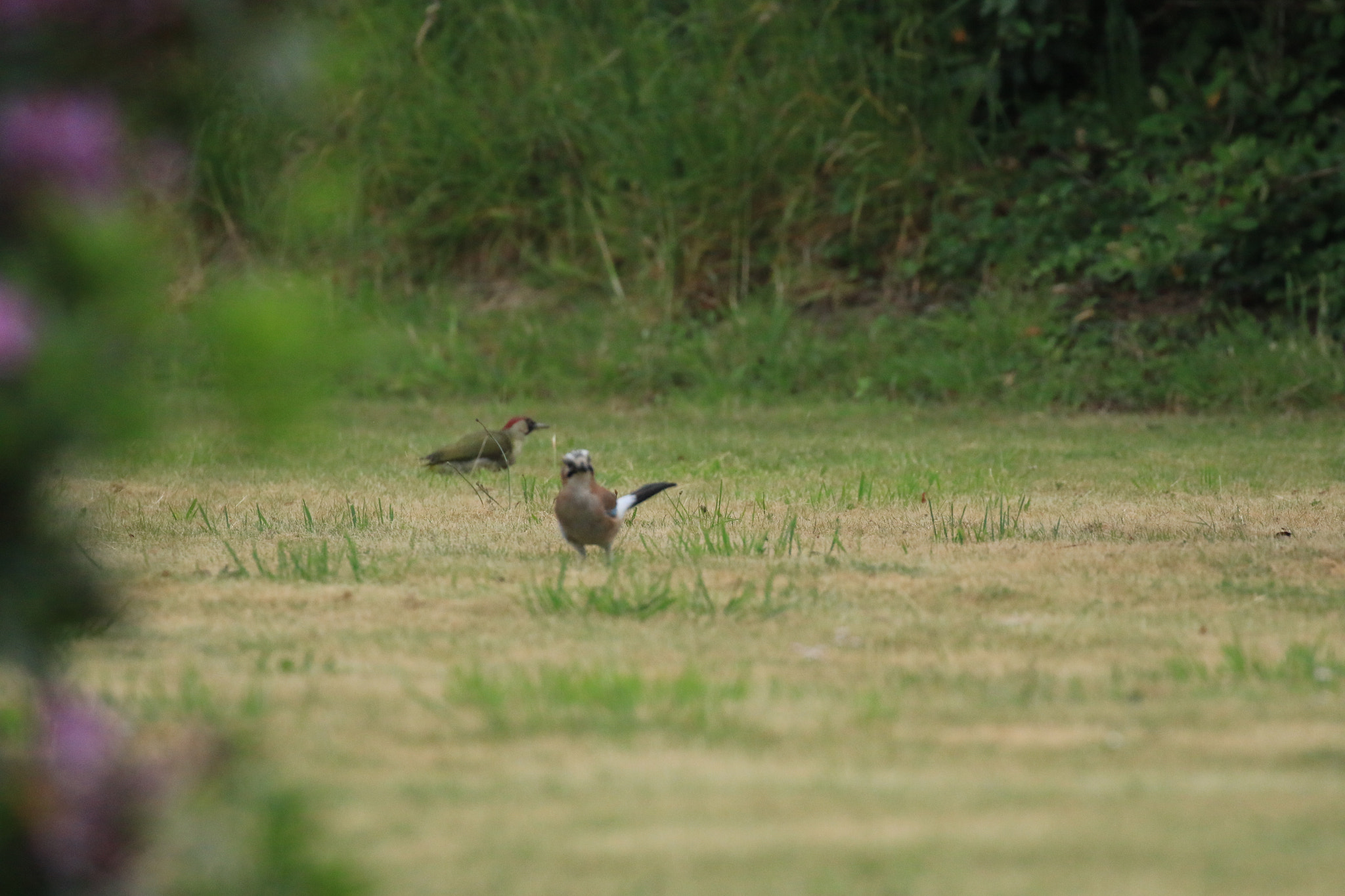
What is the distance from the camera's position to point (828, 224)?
14.9m

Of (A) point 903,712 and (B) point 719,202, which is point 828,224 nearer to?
(B) point 719,202

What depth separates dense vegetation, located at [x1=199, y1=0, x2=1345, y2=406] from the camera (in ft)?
42.7

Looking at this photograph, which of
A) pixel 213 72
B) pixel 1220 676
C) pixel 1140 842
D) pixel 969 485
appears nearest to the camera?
pixel 213 72

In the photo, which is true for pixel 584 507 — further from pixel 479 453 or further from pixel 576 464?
pixel 479 453

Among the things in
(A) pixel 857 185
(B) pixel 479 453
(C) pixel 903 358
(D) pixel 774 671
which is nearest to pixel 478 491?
(B) pixel 479 453

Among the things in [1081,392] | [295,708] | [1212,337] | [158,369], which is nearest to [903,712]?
[295,708]

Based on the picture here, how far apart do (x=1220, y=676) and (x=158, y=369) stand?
294cm

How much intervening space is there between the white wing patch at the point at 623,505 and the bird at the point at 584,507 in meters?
0.03

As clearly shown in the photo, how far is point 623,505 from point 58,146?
421cm

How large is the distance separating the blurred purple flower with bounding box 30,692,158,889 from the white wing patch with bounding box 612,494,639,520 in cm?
397

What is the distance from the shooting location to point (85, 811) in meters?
2.36

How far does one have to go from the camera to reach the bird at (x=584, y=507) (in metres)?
6.18

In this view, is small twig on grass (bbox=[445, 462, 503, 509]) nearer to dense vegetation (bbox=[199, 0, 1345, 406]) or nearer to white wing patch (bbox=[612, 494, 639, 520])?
white wing patch (bbox=[612, 494, 639, 520])

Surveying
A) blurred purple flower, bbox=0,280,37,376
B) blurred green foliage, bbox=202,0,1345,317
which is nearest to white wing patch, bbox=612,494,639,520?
blurred purple flower, bbox=0,280,37,376
